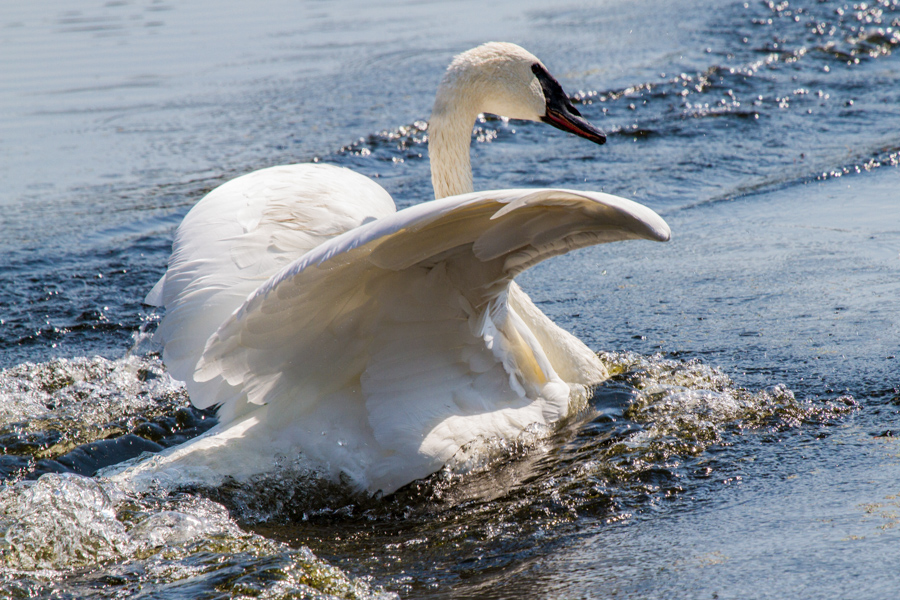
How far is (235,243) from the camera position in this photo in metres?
3.97

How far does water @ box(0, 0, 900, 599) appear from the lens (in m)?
2.96

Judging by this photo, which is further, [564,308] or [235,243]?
[564,308]

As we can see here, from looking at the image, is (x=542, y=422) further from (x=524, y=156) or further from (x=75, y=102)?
(x=75, y=102)

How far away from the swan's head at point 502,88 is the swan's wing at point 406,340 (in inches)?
50.5

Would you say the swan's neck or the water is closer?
the water

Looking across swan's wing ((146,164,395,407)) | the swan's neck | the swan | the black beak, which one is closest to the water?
the swan

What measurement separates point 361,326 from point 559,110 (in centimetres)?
189

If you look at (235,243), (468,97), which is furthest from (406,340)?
(468,97)

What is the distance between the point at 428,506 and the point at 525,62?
2338 millimetres

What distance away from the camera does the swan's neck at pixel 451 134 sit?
4.65 metres

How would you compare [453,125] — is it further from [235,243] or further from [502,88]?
[235,243]

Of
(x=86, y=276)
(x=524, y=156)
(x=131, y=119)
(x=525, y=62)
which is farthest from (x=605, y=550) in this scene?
(x=131, y=119)

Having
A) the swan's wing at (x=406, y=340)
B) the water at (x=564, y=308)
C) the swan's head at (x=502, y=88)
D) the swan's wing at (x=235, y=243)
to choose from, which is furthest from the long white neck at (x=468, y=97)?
the water at (x=564, y=308)

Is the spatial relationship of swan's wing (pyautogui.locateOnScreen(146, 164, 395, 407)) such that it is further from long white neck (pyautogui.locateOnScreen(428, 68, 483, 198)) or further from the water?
the water
